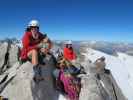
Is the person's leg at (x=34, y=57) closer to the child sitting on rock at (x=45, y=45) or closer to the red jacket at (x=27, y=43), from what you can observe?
the red jacket at (x=27, y=43)

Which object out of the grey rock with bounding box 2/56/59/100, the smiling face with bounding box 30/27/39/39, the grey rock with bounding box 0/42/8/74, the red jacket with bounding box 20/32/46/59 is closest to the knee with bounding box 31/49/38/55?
the red jacket with bounding box 20/32/46/59

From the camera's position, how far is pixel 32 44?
1603 cm

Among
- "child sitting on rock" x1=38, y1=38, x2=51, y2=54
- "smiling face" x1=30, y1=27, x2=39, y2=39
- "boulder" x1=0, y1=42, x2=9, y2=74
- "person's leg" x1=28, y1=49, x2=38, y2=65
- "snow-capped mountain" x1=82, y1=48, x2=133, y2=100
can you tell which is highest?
"smiling face" x1=30, y1=27, x2=39, y2=39

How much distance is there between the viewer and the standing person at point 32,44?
14.6 meters

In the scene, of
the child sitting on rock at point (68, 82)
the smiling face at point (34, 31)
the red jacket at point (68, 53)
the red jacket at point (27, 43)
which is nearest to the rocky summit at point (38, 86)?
the child sitting on rock at point (68, 82)

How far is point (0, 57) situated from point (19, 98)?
27.3m

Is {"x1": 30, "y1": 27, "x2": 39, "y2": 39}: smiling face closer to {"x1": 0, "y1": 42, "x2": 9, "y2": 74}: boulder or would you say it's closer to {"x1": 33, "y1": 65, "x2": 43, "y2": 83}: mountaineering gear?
{"x1": 33, "y1": 65, "x2": 43, "y2": 83}: mountaineering gear

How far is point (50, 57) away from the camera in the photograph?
17.7 metres

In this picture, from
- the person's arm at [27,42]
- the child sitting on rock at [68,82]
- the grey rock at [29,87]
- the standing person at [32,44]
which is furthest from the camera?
the child sitting on rock at [68,82]

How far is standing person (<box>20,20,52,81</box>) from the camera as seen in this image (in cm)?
1456

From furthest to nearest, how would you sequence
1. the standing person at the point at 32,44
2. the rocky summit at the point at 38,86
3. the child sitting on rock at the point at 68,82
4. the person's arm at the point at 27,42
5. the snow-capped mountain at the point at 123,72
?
the snow-capped mountain at the point at 123,72
the child sitting on rock at the point at 68,82
the person's arm at the point at 27,42
the standing person at the point at 32,44
the rocky summit at the point at 38,86

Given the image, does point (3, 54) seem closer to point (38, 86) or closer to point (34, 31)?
point (34, 31)

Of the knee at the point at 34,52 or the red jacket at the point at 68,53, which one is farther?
the red jacket at the point at 68,53

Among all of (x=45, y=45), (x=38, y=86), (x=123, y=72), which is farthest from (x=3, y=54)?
(x=38, y=86)
